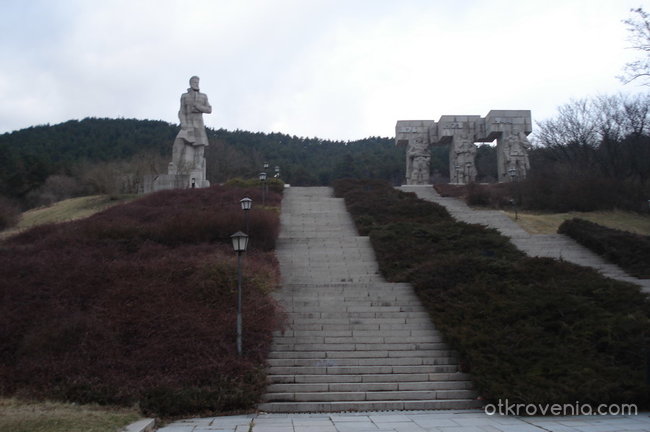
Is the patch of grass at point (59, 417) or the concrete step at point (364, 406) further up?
the patch of grass at point (59, 417)

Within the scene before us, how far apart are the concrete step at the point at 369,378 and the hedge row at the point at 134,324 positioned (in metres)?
0.45

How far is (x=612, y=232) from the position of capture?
1639 cm

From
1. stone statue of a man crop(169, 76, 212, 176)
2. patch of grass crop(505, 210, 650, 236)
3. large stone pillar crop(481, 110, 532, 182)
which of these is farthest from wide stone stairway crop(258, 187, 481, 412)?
large stone pillar crop(481, 110, 532, 182)

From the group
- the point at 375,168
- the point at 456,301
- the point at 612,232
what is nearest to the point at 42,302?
the point at 456,301

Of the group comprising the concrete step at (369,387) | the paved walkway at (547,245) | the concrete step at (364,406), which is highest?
the paved walkway at (547,245)

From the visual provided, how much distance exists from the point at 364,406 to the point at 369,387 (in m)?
0.60

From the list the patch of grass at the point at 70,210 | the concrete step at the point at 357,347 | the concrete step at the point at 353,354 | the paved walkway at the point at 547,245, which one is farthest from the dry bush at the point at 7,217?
the paved walkway at the point at 547,245

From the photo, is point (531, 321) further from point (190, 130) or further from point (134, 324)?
point (190, 130)

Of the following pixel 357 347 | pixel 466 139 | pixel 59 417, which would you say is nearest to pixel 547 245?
pixel 357 347

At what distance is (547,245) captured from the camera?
16.5 meters

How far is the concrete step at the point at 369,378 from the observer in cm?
855

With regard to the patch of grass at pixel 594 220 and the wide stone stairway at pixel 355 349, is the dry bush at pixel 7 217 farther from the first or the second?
the patch of grass at pixel 594 220

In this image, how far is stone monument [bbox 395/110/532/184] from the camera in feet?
98.0

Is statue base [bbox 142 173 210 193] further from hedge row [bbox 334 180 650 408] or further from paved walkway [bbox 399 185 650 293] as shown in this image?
hedge row [bbox 334 180 650 408]
